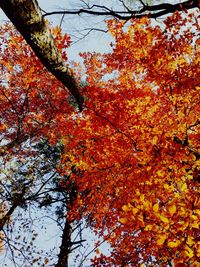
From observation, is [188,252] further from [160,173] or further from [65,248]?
[65,248]

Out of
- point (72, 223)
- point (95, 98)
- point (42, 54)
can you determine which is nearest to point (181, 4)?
point (42, 54)

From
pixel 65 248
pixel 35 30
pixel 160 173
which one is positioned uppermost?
pixel 160 173

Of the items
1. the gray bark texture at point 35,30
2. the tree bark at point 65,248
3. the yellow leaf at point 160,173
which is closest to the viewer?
the gray bark texture at point 35,30

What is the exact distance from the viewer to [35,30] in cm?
454

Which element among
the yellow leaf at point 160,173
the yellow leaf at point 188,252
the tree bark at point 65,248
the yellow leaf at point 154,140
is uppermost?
the yellow leaf at point 154,140

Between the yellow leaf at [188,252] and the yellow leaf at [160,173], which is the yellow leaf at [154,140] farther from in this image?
the yellow leaf at [188,252]

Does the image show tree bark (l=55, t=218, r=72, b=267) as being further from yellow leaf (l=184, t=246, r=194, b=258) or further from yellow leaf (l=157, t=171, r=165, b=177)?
yellow leaf (l=184, t=246, r=194, b=258)

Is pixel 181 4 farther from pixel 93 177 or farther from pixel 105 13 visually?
pixel 93 177

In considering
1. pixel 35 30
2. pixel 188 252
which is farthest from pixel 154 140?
pixel 35 30

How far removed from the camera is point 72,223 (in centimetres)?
1355

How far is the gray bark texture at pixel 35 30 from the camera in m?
3.99

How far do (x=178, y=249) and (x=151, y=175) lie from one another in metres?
4.51

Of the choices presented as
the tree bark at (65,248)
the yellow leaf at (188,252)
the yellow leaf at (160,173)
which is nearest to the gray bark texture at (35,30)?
the yellow leaf at (188,252)

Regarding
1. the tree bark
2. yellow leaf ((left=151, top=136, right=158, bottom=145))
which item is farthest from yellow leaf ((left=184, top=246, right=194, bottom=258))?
the tree bark
